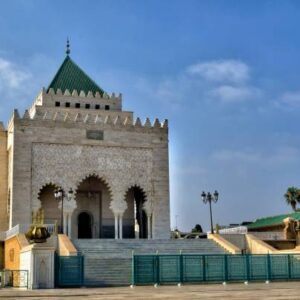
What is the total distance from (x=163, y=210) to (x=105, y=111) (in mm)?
7338

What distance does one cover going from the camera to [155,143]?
34969 mm

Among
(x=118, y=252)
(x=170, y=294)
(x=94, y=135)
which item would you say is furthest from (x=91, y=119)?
(x=170, y=294)

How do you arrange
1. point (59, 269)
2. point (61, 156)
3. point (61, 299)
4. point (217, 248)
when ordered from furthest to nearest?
1. point (61, 156)
2. point (217, 248)
3. point (59, 269)
4. point (61, 299)

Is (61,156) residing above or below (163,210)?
above

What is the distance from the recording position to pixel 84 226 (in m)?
34.7

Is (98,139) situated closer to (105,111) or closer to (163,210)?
(105,111)

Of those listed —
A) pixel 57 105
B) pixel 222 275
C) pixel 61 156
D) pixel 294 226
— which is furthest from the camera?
pixel 57 105

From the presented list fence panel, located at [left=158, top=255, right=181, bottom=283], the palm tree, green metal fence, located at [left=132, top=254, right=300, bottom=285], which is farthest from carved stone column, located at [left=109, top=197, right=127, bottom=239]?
the palm tree

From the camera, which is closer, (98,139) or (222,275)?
(222,275)

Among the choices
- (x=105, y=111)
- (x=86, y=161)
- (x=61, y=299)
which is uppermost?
(x=105, y=111)

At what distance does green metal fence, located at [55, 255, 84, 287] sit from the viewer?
1830cm

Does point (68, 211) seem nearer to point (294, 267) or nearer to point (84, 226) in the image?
point (84, 226)

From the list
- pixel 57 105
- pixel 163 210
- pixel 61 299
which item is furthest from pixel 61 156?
pixel 61 299

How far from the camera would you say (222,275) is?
20141 mm
